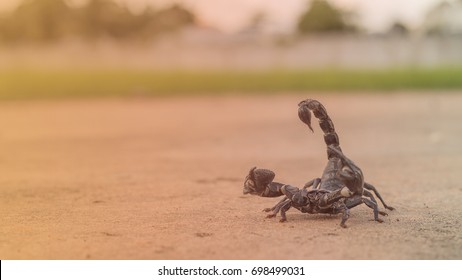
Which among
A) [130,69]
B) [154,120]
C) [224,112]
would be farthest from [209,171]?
[130,69]

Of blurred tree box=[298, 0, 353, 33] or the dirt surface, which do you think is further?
blurred tree box=[298, 0, 353, 33]

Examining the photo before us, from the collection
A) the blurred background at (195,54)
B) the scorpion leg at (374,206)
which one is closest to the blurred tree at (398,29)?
the blurred background at (195,54)

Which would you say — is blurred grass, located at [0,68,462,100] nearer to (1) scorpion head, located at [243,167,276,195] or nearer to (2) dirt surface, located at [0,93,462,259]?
(2) dirt surface, located at [0,93,462,259]

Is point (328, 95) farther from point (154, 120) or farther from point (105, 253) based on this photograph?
point (105, 253)

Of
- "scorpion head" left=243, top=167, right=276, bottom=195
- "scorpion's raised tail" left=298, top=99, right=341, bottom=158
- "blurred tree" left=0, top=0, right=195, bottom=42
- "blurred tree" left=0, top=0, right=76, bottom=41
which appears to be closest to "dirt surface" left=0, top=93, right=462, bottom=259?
"scorpion head" left=243, top=167, right=276, bottom=195

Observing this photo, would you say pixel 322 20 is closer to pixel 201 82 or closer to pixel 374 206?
pixel 201 82
